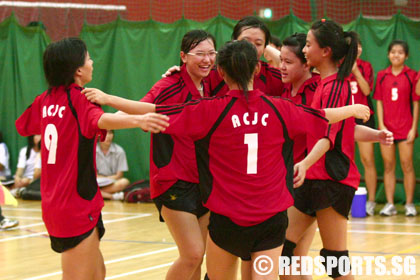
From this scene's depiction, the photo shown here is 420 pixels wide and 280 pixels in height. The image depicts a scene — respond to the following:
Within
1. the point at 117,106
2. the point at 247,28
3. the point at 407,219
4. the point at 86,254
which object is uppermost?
the point at 247,28

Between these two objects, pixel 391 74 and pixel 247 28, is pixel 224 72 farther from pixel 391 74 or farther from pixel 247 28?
pixel 391 74

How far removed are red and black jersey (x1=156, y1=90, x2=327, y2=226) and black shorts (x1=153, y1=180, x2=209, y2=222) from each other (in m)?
0.90

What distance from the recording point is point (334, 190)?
451cm

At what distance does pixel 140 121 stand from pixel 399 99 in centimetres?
724

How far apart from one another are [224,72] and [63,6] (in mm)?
10277

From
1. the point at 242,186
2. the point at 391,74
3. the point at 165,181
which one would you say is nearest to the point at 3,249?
the point at 165,181

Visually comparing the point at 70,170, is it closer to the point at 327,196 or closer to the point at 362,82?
the point at 327,196

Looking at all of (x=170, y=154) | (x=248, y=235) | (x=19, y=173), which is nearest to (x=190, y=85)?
(x=170, y=154)

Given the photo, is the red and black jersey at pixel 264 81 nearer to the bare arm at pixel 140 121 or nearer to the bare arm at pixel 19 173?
the bare arm at pixel 140 121

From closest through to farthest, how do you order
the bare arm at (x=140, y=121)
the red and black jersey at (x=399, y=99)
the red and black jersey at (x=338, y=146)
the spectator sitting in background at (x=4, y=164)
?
the bare arm at (x=140, y=121), the red and black jersey at (x=338, y=146), the red and black jersey at (x=399, y=99), the spectator sitting in background at (x=4, y=164)

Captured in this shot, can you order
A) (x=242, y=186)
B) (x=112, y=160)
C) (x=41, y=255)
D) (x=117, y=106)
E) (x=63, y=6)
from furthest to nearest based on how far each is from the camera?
1. (x=63, y=6)
2. (x=112, y=160)
3. (x=41, y=255)
4. (x=117, y=106)
5. (x=242, y=186)

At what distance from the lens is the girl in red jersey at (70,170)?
403 centimetres

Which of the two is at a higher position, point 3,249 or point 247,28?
point 247,28

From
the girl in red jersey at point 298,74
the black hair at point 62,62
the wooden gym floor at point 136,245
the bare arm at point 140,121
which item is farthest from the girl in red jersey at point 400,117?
the bare arm at point 140,121
